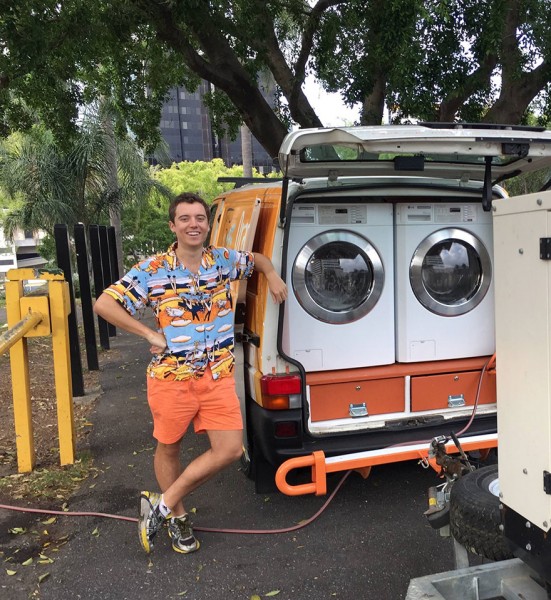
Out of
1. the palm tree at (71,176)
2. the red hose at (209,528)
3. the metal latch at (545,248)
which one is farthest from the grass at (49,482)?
the palm tree at (71,176)

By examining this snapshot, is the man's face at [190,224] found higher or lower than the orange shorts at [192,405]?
higher

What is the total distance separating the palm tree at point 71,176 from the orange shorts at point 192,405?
43.2 feet

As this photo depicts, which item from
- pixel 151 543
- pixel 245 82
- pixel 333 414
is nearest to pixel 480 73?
pixel 245 82

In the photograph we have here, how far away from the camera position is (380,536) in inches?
140

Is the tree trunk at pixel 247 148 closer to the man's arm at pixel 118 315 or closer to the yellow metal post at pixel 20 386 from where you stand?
the yellow metal post at pixel 20 386

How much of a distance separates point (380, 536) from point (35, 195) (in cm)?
1533

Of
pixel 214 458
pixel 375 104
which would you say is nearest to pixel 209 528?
pixel 214 458

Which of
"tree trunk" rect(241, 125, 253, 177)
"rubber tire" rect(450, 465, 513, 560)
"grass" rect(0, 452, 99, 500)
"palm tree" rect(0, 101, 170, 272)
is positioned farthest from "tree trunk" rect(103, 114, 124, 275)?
"rubber tire" rect(450, 465, 513, 560)

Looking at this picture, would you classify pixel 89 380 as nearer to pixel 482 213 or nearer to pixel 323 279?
pixel 323 279

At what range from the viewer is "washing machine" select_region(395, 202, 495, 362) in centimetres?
397

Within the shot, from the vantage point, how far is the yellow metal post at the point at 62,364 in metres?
4.54

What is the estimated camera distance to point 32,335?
4.41 m

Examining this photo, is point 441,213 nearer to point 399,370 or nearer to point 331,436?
point 399,370

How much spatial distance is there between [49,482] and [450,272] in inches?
131
